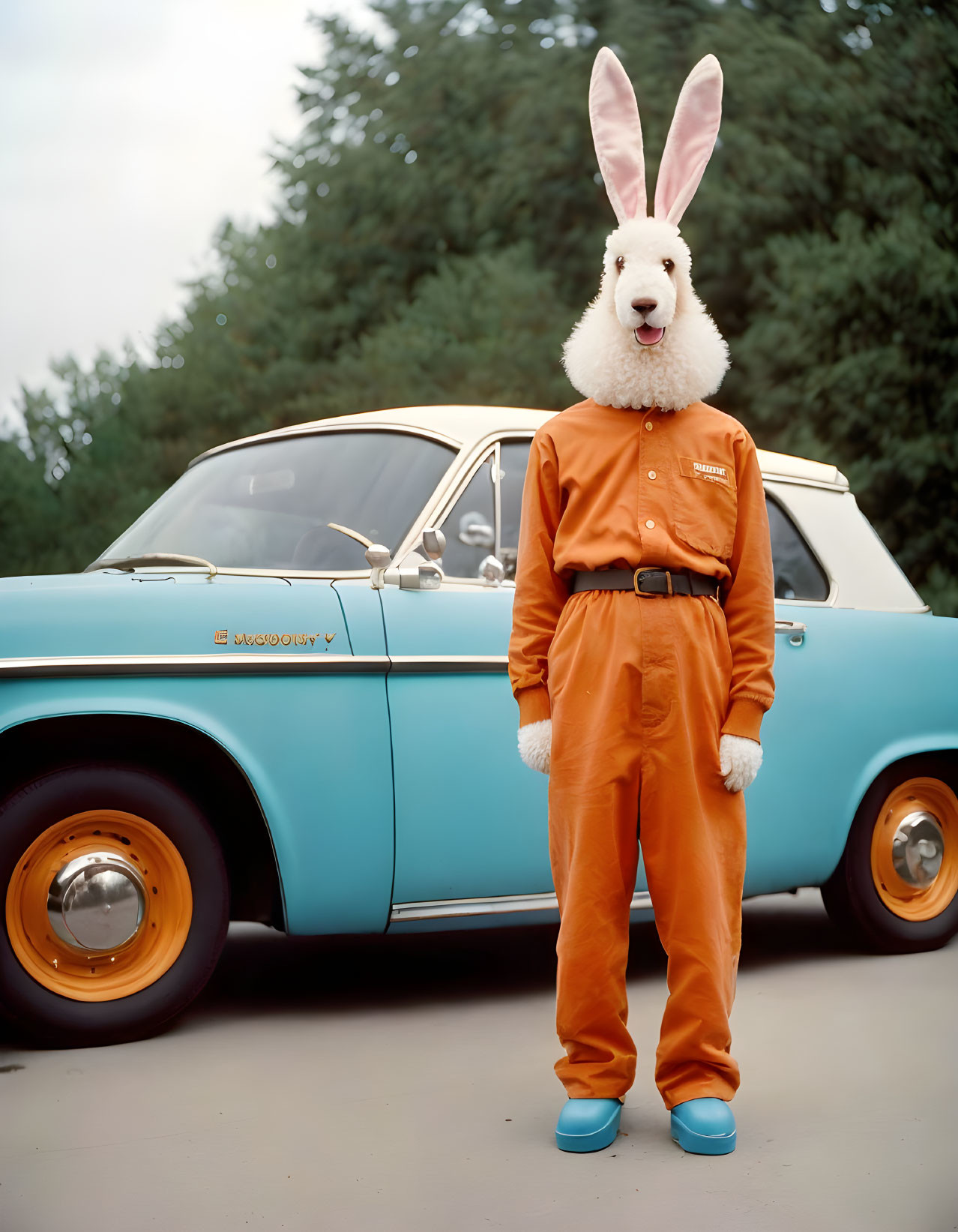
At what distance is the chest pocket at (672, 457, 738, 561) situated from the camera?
2.98 m

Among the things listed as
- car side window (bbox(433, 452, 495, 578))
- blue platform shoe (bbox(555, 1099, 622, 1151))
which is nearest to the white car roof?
car side window (bbox(433, 452, 495, 578))

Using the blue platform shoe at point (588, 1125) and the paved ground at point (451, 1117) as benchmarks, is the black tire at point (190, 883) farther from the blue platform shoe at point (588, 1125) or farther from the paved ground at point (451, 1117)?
the blue platform shoe at point (588, 1125)

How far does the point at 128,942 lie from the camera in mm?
3662

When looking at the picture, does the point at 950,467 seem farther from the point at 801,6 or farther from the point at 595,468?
the point at 595,468

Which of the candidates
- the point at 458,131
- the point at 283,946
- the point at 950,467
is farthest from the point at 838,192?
the point at 283,946

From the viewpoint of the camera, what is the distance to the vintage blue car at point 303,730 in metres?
3.60

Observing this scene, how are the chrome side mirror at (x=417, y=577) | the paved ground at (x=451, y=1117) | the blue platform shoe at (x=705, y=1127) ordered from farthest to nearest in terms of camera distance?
the chrome side mirror at (x=417, y=577) → the blue platform shoe at (x=705, y=1127) → the paved ground at (x=451, y=1117)

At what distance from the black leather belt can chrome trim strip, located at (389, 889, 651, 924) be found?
1197mm

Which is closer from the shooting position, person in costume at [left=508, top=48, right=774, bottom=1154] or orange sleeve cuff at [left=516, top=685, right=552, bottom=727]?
person in costume at [left=508, top=48, right=774, bottom=1154]

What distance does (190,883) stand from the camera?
369 cm

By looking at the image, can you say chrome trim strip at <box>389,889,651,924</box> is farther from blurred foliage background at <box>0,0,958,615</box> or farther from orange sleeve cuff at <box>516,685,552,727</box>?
blurred foliage background at <box>0,0,958,615</box>

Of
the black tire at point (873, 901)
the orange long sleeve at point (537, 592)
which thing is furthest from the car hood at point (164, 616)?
the black tire at point (873, 901)

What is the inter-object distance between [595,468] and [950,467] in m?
16.7

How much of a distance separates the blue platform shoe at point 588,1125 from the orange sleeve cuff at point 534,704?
32.4 inches
